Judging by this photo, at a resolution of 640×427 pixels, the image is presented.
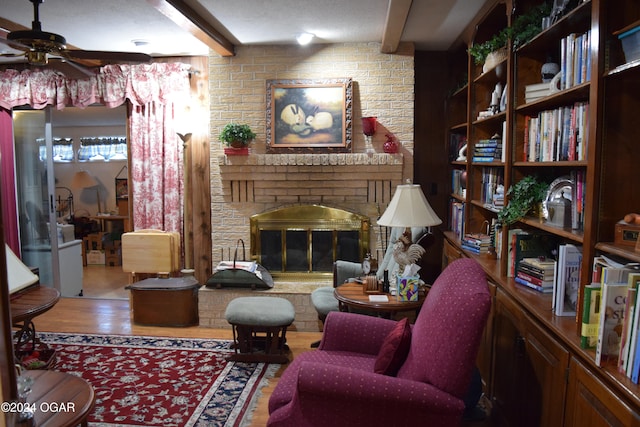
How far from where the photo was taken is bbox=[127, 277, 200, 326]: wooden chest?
425cm

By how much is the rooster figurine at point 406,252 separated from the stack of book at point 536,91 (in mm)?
1028

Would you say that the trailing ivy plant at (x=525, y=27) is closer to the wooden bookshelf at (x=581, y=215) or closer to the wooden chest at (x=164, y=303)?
the wooden bookshelf at (x=581, y=215)

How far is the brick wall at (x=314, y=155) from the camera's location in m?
4.32

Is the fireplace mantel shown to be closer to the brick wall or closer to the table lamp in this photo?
the brick wall

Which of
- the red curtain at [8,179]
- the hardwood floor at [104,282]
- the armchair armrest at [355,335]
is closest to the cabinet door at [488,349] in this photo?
the armchair armrest at [355,335]

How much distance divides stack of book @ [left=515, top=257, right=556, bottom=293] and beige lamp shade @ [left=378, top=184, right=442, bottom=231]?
0.57 m

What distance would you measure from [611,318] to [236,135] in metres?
3.30

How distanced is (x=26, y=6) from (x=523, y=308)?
357 centimetres

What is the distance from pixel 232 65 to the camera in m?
4.41

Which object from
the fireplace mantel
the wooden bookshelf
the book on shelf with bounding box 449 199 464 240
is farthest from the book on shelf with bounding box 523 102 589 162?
the fireplace mantel

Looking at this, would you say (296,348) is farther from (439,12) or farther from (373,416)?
(439,12)

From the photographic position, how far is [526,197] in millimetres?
2549

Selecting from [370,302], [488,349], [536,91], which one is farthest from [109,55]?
[488,349]

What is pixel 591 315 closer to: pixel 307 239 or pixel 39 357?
pixel 307 239
